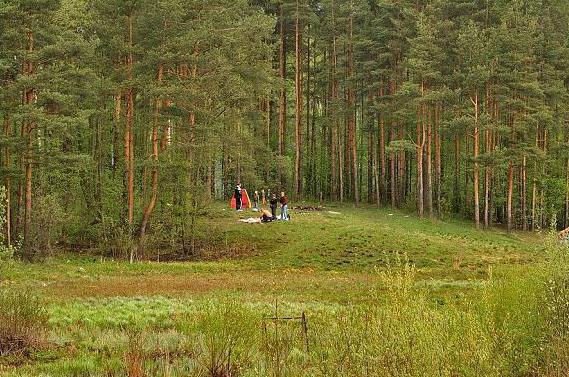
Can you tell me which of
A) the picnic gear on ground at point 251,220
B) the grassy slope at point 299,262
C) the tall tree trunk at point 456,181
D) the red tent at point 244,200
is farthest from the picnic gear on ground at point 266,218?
the tall tree trunk at point 456,181

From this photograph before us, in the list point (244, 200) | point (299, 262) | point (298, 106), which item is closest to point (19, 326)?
point (299, 262)

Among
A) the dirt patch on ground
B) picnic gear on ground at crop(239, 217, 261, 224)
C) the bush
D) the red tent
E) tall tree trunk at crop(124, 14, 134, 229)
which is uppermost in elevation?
tall tree trunk at crop(124, 14, 134, 229)

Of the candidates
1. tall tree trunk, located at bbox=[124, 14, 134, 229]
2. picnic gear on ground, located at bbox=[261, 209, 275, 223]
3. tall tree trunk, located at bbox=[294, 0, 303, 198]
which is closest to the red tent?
picnic gear on ground, located at bbox=[261, 209, 275, 223]

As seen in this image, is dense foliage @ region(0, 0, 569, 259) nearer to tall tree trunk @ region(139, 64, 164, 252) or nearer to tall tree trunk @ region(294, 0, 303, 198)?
tall tree trunk @ region(139, 64, 164, 252)

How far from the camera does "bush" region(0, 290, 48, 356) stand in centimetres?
970

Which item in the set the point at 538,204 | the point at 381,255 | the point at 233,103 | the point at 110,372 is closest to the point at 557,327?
the point at 110,372

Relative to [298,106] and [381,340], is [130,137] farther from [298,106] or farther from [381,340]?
[381,340]

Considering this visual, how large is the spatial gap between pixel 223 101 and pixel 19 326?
80.2 ft

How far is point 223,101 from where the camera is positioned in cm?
3328

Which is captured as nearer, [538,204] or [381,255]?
[381,255]

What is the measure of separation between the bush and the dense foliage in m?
16.3

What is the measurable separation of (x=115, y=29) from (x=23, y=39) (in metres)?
4.22

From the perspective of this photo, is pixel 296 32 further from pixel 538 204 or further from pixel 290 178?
pixel 538 204

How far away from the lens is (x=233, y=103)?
119 feet
